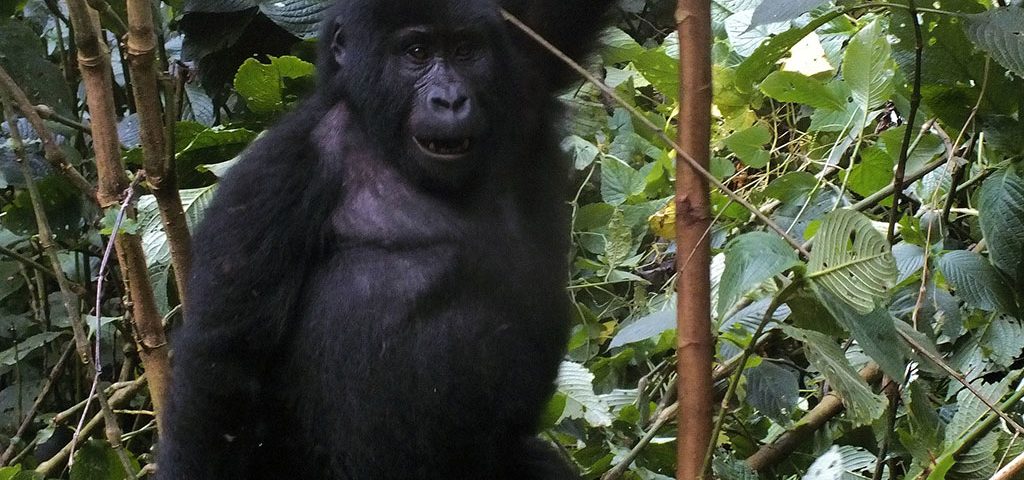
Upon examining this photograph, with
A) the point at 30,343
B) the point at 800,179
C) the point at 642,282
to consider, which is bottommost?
the point at 30,343

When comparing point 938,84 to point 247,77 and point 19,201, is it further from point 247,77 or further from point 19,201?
point 19,201

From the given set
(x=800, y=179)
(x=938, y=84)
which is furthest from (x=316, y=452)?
(x=938, y=84)

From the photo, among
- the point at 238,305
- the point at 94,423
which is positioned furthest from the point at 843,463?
the point at 94,423

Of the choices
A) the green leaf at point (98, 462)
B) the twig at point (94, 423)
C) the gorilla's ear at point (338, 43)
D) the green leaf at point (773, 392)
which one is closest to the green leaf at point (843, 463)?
the green leaf at point (773, 392)

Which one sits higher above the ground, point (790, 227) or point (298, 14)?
point (298, 14)

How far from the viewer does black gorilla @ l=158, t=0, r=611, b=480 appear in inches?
72.4

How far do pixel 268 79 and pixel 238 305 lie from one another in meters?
0.73

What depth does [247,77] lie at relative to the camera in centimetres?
232

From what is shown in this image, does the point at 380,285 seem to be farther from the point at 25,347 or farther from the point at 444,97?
the point at 25,347

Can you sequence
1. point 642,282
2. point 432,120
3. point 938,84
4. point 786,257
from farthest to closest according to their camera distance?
point 642,282, point 938,84, point 432,120, point 786,257

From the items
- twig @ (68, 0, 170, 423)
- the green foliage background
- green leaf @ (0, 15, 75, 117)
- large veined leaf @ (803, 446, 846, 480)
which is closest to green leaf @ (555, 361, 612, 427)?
the green foliage background

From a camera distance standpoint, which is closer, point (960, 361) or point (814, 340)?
point (814, 340)

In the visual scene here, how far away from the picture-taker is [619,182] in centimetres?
267

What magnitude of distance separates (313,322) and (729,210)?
1023mm
